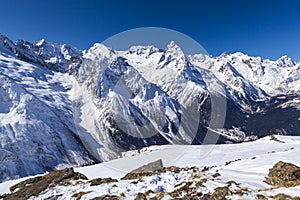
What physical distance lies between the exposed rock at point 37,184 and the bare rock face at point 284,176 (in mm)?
21410

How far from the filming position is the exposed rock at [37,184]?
30.9m

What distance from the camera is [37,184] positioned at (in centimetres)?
3406

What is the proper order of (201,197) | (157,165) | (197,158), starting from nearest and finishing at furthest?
(201,197)
(157,165)
(197,158)

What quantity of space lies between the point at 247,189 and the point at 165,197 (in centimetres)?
605

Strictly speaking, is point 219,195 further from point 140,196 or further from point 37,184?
point 37,184

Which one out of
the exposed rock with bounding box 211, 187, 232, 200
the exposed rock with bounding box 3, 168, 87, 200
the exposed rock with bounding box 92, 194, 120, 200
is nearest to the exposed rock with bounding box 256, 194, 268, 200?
the exposed rock with bounding box 211, 187, 232, 200

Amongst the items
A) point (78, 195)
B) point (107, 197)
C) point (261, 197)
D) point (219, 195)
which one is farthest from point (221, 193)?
point (78, 195)

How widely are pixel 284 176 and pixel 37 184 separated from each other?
85.9 ft

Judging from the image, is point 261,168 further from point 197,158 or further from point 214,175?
point 197,158

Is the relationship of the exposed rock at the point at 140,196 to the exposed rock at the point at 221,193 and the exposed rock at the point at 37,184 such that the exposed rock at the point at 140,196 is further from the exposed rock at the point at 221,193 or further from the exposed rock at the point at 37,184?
the exposed rock at the point at 37,184

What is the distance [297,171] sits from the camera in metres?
22.9

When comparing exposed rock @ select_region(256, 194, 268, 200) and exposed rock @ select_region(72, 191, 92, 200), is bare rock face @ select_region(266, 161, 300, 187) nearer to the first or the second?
exposed rock @ select_region(256, 194, 268, 200)

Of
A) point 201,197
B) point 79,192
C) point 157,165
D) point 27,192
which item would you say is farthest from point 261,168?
point 27,192

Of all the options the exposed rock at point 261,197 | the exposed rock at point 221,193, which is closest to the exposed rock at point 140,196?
the exposed rock at point 221,193
